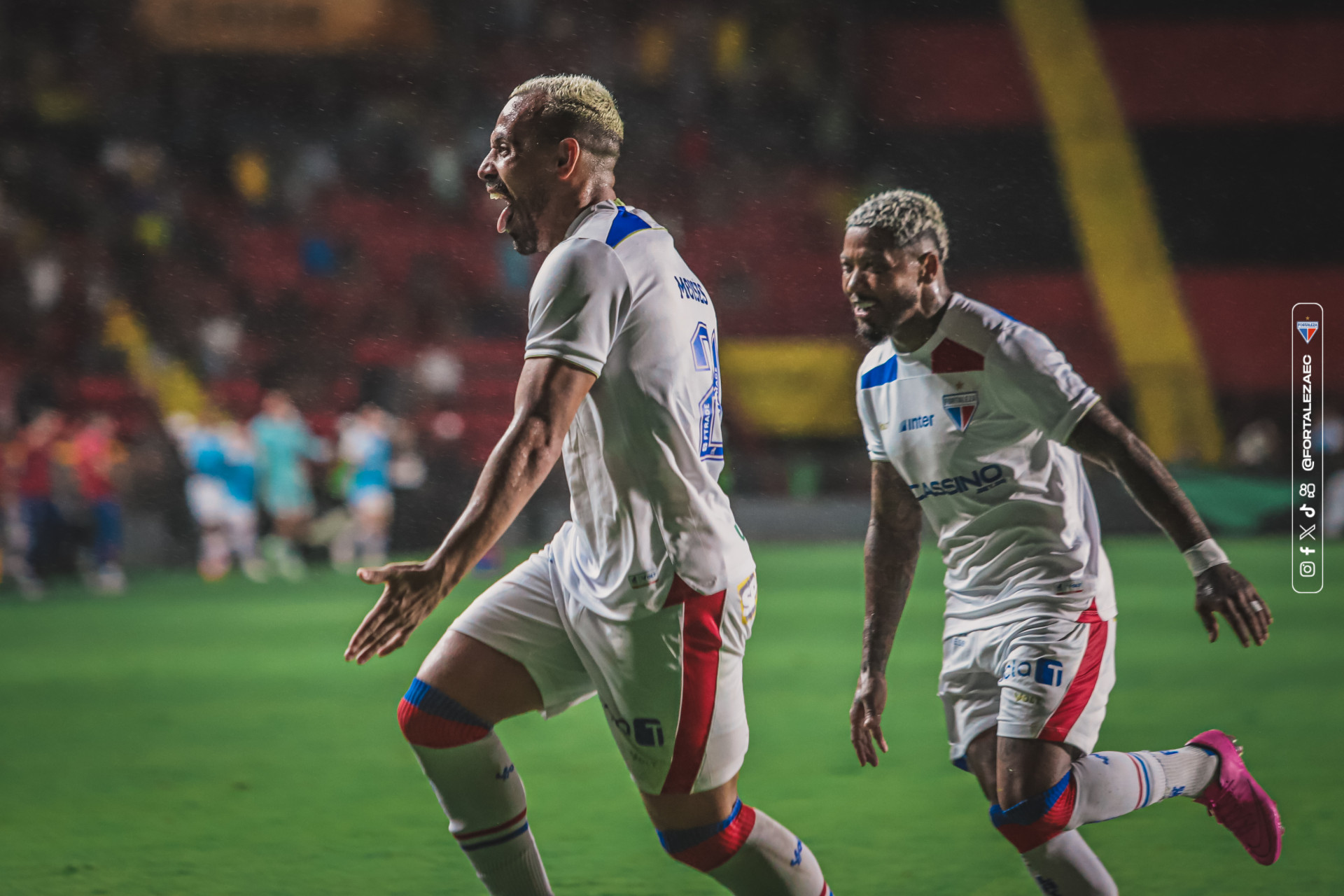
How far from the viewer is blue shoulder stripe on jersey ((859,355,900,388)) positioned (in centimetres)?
407

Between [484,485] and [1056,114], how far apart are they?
28452mm

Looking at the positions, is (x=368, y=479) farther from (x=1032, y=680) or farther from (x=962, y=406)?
(x=1032, y=680)

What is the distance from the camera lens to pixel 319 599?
14.9 meters

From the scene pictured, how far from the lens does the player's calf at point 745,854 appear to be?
3.27 m

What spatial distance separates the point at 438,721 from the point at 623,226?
1.27 meters

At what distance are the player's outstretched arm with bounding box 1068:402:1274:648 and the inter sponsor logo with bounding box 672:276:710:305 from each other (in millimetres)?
1058

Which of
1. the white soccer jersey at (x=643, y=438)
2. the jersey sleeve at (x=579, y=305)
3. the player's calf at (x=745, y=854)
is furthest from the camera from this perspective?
the player's calf at (x=745, y=854)

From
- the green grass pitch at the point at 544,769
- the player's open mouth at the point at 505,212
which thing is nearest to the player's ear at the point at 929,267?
the player's open mouth at the point at 505,212

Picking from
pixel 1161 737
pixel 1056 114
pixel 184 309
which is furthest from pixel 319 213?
pixel 1161 737

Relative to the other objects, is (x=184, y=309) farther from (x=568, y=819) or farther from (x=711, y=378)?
(x=711, y=378)

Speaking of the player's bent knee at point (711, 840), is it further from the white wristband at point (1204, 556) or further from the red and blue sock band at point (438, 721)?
the white wristband at point (1204, 556)

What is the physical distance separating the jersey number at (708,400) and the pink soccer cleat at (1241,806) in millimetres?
1936

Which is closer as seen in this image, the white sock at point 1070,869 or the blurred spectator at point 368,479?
the white sock at point 1070,869

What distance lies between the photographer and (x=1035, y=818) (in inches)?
141
